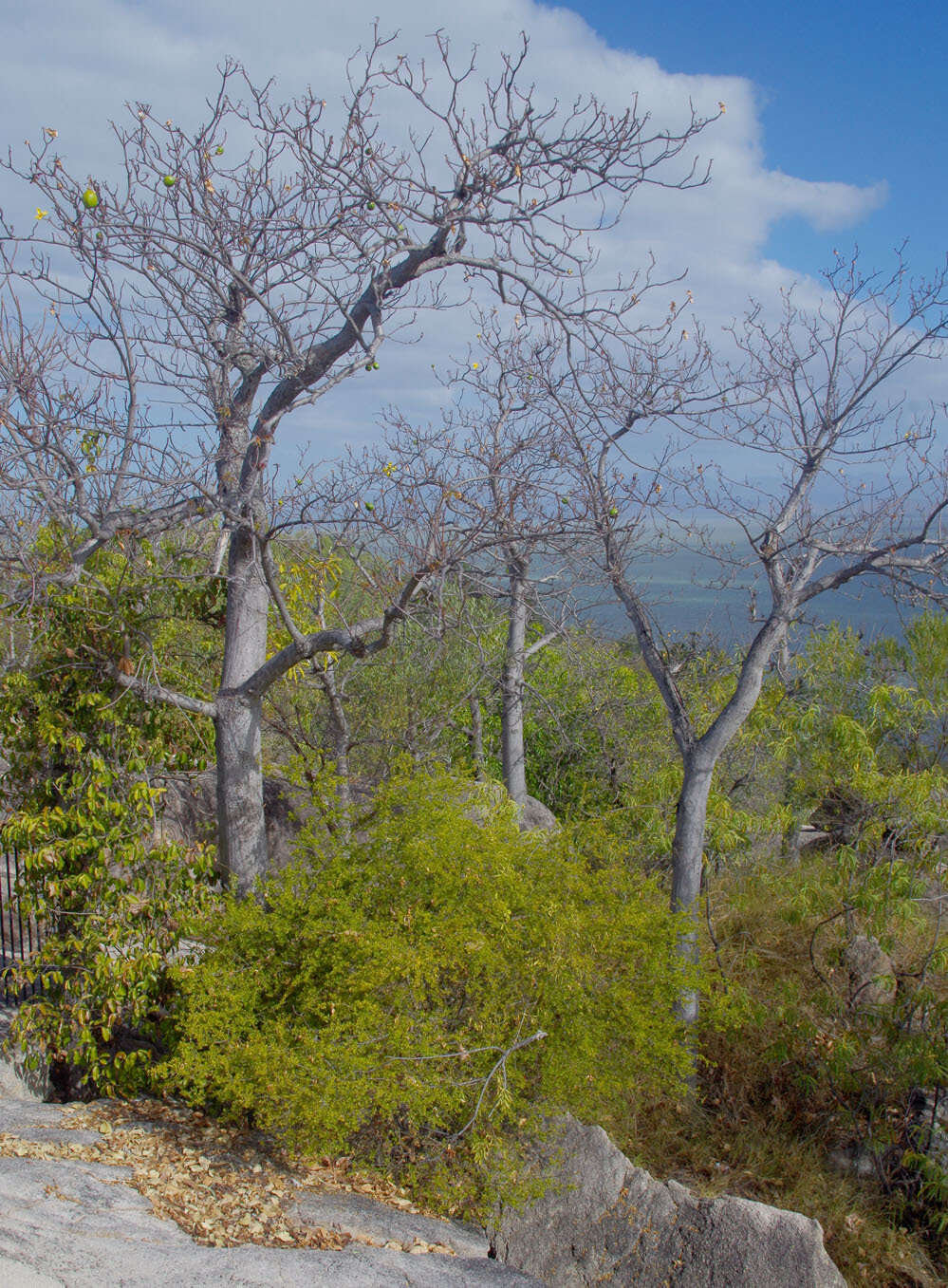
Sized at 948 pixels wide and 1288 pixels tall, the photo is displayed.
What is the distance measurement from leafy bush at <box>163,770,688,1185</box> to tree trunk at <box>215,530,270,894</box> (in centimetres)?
74

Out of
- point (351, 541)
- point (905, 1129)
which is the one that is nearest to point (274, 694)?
point (351, 541)

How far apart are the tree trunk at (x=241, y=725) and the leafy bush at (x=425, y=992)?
74cm

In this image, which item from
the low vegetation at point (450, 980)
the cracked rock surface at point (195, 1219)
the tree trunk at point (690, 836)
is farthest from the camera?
the tree trunk at point (690, 836)

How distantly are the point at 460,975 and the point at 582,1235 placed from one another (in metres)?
1.40

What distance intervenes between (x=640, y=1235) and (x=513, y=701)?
18.8 ft

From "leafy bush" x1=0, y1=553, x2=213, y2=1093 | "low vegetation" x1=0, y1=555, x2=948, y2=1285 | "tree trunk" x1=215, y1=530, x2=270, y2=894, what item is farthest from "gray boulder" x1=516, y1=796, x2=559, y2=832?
"leafy bush" x1=0, y1=553, x2=213, y2=1093

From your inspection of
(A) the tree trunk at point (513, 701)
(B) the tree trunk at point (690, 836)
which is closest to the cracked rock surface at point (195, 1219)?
(B) the tree trunk at point (690, 836)

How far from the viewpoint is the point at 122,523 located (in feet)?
16.8

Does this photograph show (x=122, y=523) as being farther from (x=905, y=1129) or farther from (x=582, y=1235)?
(x=905, y=1129)

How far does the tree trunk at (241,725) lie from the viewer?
20.2ft

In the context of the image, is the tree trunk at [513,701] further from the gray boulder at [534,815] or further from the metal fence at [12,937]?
→ the metal fence at [12,937]

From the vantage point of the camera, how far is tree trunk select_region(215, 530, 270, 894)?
6160mm

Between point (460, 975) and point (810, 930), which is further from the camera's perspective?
point (810, 930)

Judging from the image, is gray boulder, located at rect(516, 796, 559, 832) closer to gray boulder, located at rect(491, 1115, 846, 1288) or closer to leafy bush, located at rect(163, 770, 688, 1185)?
leafy bush, located at rect(163, 770, 688, 1185)
